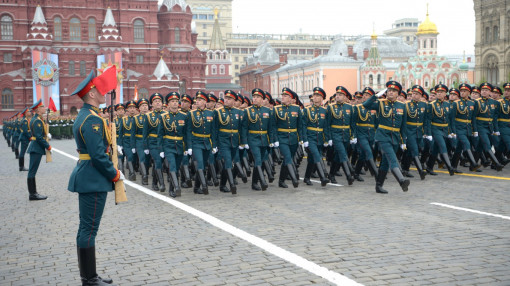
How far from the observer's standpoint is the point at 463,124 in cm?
1305

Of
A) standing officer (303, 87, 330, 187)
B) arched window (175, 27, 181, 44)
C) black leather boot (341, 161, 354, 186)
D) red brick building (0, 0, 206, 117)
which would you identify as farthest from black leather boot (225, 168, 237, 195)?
arched window (175, 27, 181, 44)

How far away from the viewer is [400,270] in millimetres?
5551

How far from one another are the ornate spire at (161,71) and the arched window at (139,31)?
3878mm

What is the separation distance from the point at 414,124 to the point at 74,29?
63.0m

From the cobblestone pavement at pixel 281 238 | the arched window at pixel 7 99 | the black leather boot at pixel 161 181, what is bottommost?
the cobblestone pavement at pixel 281 238

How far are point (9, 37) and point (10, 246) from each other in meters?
66.5

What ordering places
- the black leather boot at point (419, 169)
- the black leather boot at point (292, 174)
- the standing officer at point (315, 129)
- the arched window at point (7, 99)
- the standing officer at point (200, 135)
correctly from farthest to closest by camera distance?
the arched window at point (7, 99), the black leather boot at point (419, 169), the standing officer at point (315, 129), the black leather boot at point (292, 174), the standing officer at point (200, 135)

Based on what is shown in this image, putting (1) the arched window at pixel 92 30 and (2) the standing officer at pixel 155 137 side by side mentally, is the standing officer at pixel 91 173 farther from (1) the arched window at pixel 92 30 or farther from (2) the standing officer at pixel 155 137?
(1) the arched window at pixel 92 30

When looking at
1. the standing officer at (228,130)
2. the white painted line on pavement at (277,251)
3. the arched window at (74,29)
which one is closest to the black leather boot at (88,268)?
the white painted line on pavement at (277,251)

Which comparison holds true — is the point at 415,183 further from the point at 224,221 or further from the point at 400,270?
the point at 400,270

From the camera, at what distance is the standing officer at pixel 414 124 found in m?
12.1

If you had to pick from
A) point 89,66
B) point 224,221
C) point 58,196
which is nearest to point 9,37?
point 89,66

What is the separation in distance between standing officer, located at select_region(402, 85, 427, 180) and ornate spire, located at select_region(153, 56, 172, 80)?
60285mm

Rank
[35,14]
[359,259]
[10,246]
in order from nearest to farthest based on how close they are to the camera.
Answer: [359,259] → [10,246] → [35,14]
